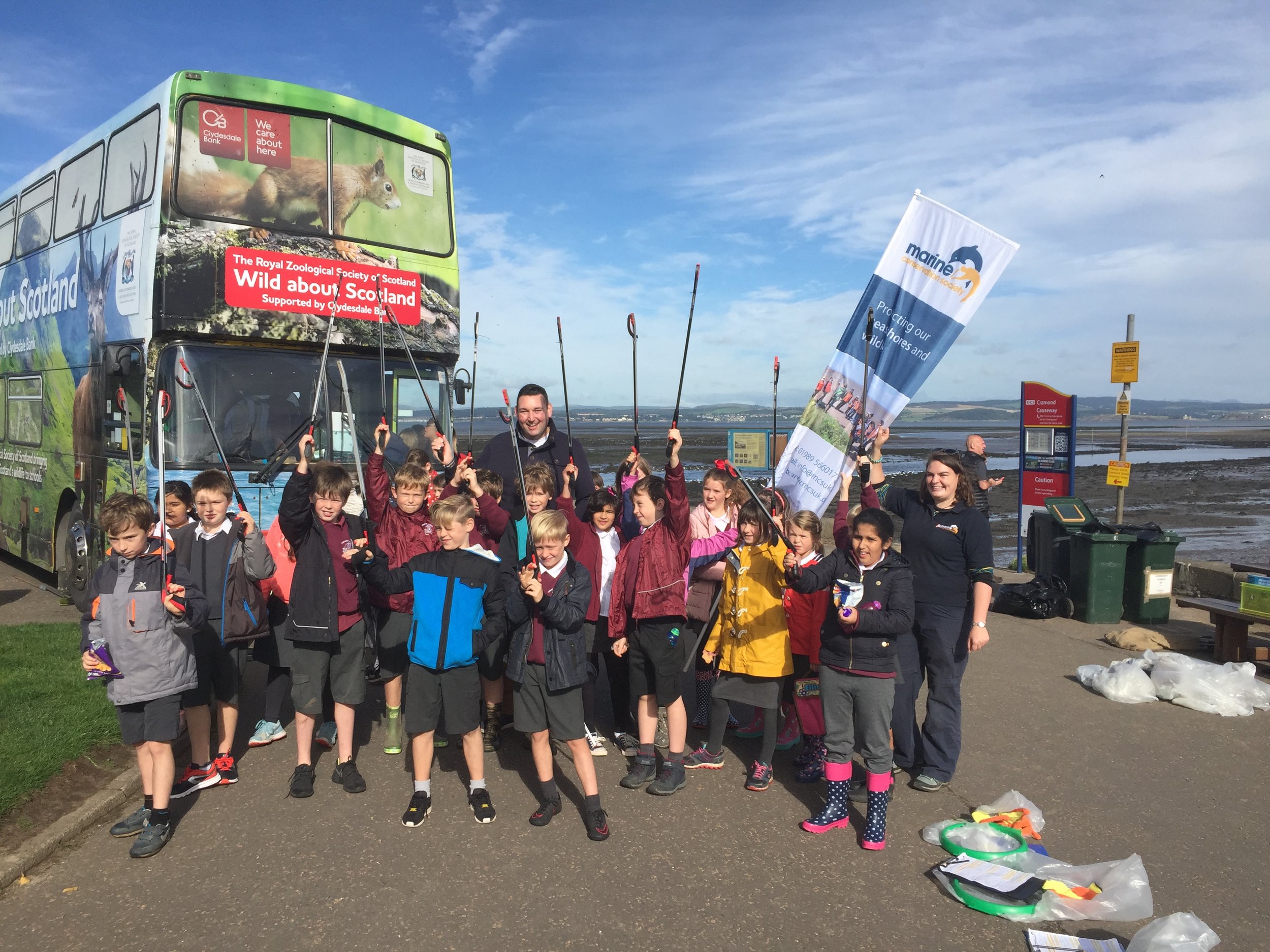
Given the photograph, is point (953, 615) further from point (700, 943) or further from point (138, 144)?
point (138, 144)

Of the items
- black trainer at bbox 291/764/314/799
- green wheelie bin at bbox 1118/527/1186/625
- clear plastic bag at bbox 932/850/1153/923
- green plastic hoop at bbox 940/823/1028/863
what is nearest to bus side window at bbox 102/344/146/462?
black trainer at bbox 291/764/314/799

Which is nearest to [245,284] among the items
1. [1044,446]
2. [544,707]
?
[544,707]

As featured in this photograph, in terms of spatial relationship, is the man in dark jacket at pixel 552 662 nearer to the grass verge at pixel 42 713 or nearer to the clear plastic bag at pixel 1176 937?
the clear plastic bag at pixel 1176 937

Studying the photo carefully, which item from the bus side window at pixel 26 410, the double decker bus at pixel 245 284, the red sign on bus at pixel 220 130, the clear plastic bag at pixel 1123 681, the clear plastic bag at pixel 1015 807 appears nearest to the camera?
the clear plastic bag at pixel 1015 807

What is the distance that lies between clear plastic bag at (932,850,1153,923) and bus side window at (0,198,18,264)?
41.4 feet

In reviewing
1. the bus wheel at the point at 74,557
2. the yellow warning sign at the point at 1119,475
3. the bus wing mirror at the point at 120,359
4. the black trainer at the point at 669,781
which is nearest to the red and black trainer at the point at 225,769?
the black trainer at the point at 669,781

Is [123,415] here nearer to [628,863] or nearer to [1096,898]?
[628,863]

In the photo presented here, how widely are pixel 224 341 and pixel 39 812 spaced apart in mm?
3655

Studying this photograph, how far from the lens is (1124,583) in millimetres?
8859

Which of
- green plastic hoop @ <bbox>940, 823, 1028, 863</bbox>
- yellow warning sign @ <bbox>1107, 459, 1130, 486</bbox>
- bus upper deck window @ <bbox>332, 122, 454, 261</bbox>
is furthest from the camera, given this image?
yellow warning sign @ <bbox>1107, 459, 1130, 486</bbox>

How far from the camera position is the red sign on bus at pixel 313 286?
6.86m

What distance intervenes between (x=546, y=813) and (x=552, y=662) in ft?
2.59

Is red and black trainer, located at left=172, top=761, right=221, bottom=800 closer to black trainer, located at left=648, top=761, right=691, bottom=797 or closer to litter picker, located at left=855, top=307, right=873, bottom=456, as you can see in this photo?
black trainer, located at left=648, top=761, right=691, bottom=797

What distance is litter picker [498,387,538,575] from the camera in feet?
14.5
